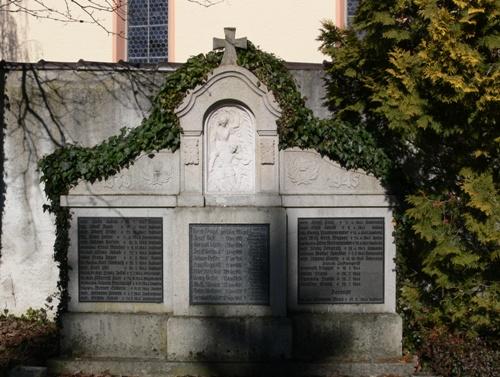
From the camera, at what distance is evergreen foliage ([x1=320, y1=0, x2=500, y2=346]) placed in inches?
250

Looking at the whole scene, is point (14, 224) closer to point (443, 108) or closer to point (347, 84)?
point (347, 84)

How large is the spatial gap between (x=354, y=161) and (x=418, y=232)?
1.05m

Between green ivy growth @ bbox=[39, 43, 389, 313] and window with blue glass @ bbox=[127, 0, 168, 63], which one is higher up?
window with blue glass @ bbox=[127, 0, 168, 63]

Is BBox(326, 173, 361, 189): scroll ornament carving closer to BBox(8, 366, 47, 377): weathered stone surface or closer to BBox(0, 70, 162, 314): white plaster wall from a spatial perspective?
BBox(0, 70, 162, 314): white plaster wall

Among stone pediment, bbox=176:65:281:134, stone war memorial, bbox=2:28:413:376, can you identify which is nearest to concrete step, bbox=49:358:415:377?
stone war memorial, bbox=2:28:413:376

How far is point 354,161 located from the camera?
23.7 ft

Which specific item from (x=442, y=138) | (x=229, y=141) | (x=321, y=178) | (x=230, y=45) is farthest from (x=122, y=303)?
(x=442, y=138)

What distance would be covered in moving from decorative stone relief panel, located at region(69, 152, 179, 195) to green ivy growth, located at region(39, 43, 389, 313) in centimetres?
8

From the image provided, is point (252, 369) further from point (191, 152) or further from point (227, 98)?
point (227, 98)

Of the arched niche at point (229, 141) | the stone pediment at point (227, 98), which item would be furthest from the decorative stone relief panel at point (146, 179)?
the stone pediment at point (227, 98)

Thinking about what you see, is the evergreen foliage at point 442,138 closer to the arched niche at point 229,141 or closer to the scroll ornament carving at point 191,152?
the arched niche at point 229,141

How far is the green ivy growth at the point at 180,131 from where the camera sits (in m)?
7.18

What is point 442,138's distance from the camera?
7.20m

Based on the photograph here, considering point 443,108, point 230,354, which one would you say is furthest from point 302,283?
point 443,108
